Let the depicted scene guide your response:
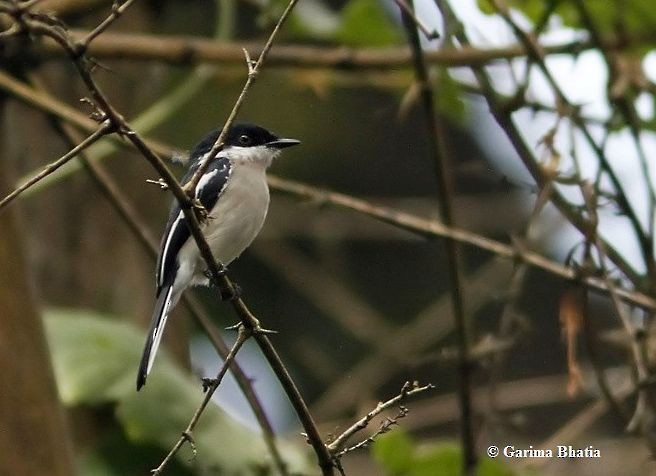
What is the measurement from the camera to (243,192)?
12.1 ft

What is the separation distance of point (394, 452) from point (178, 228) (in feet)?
3.58

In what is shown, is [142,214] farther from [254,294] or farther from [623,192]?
[254,294]

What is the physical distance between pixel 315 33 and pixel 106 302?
1.52 m

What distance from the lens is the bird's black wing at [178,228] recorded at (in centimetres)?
346

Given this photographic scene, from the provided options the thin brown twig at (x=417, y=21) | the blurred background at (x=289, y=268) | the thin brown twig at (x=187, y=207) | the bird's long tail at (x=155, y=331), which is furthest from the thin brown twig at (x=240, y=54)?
the thin brown twig at (x=187, y=207)

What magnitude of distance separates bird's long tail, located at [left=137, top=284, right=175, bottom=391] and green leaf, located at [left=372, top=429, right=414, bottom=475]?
899 millimetres

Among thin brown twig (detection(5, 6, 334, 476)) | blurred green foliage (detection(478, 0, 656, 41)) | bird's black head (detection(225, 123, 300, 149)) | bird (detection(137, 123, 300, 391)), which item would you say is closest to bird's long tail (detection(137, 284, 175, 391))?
bird (detection(137, 123, 300, 391))

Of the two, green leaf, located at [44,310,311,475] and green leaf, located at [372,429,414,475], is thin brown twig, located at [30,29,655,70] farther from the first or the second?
green leaf, located at [372,429,414,475]

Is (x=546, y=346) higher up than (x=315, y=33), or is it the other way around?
(x=546, y=346)

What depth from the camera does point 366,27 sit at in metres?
4.85

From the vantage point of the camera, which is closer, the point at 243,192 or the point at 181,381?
the point at 243,192

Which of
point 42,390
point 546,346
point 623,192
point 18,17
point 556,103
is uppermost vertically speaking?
point 546,346

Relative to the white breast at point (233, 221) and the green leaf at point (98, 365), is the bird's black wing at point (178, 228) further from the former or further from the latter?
the green leaf at point (98, 365)

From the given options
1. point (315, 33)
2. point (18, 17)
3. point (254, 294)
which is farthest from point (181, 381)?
point (254, 294)
